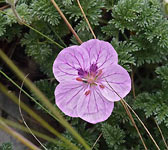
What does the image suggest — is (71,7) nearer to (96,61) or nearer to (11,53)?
(96,61)

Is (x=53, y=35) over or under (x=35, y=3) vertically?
under

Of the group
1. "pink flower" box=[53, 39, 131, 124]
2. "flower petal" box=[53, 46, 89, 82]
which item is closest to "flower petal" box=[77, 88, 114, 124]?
"pink flower" box=[53, 39, 131, 124]

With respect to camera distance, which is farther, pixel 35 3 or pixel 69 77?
pixel 35 3

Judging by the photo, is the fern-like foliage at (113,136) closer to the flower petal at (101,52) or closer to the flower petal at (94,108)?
the flower petal at (94,108)

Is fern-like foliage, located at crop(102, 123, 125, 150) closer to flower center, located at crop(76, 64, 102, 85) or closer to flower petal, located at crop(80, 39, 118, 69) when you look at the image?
flower center, located at crop(76, 64, 102, 85)

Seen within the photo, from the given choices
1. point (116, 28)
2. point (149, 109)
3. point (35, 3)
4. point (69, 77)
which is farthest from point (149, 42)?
point (35, 3)

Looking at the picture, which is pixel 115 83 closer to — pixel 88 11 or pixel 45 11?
pixel 88 11
